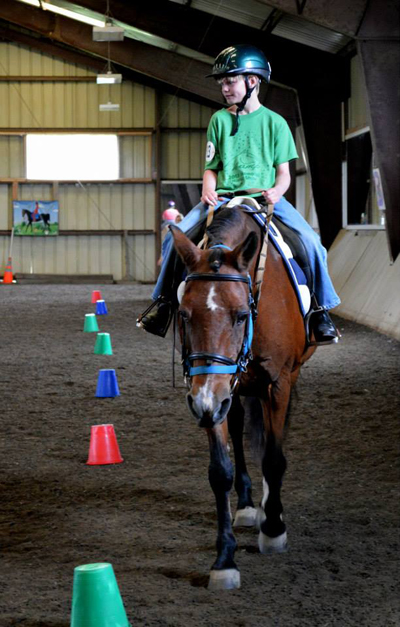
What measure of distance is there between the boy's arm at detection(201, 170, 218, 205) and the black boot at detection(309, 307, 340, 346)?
2.92ft

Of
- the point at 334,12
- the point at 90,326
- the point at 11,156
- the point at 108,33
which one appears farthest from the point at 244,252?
the point at 11,156

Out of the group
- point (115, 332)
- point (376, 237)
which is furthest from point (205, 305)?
point (376, 237)

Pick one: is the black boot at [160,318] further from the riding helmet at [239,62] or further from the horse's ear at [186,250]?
the riding helmet at [239,62]

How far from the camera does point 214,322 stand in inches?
146

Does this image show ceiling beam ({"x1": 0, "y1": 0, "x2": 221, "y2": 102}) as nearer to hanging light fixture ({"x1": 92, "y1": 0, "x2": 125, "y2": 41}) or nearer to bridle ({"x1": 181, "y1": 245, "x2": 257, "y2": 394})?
hanging light fixture ({"x1": 92, "y1": 0, "x2": 125, "y2": 41})

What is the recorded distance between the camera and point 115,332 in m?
14.6

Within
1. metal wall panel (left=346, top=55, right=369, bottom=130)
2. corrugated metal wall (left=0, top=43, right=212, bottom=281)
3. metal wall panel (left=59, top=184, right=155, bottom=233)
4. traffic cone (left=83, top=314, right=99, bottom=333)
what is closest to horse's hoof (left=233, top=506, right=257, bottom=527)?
traffic cone (left=83, top=314, right=99, bottom=333)

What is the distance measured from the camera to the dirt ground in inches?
149

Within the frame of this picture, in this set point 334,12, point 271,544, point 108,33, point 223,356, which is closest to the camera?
point 223,356

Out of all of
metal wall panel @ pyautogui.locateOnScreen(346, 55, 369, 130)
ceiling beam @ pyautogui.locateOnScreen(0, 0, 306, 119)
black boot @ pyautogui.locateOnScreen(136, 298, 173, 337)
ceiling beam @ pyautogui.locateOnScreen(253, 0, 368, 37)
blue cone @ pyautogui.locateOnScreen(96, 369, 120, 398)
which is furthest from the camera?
ceiling beam @ pyautogui.locateOnScreen(0, 0, 306, 119)

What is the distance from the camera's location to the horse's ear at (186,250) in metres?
3.90

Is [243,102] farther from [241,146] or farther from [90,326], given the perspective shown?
[90,326]

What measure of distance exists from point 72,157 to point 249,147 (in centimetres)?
2613

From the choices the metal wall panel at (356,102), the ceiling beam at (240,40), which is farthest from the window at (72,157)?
the metal wall panel at (356,102)
